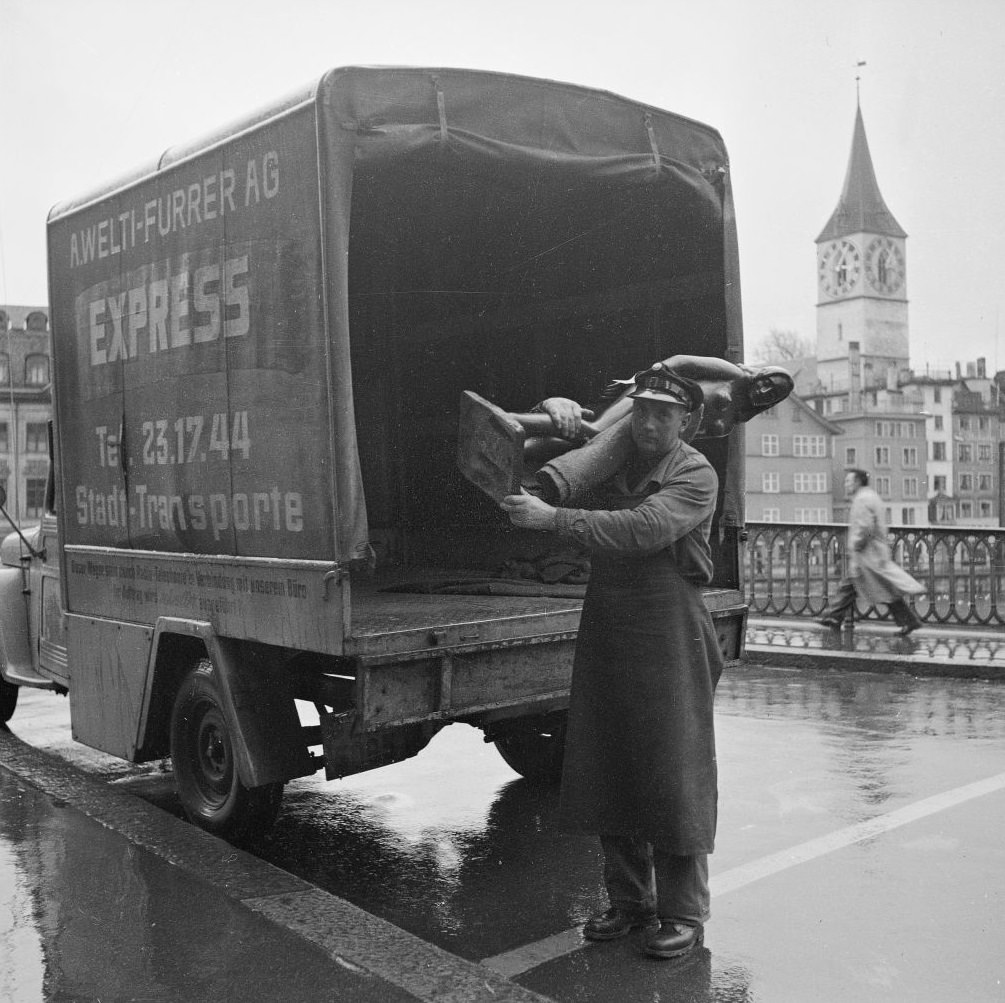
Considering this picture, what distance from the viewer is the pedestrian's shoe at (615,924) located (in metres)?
4.88

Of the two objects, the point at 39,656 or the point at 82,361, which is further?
the point at 39,656

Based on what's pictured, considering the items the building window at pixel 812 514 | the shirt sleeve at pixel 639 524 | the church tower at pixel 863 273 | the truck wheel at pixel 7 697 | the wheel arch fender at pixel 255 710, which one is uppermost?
the church tower at pixel 863 273

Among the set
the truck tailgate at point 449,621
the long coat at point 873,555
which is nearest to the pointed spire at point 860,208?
the long coat at point 873,555

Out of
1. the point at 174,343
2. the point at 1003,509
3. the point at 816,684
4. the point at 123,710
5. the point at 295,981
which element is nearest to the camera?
the point at 295,981

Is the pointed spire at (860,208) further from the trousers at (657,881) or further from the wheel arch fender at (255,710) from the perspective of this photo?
the trousers at (657,881)

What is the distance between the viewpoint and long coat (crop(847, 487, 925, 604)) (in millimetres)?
13641

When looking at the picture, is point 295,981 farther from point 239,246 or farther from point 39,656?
point 39,656

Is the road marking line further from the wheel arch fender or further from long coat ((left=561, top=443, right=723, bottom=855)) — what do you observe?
the wheel arch fender

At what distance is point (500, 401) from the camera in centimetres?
851

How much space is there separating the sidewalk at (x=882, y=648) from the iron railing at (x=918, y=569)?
0.32 m

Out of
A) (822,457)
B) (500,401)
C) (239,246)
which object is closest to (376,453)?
(500,401)

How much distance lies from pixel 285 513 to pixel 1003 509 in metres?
16.1

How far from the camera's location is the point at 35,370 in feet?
262

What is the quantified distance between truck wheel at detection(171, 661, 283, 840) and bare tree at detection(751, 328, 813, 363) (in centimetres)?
11126
